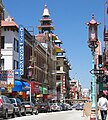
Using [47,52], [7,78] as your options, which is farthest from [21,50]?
[47,52]

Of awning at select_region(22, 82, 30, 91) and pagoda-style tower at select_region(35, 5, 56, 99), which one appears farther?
pagoda-style tower at select_region(35, 5, 56, 99)

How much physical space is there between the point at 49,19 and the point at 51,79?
24.2 metres

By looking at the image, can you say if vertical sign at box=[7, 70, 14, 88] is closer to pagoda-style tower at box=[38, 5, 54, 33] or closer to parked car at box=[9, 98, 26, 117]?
parked car at box=[9, 98, 26, 117]

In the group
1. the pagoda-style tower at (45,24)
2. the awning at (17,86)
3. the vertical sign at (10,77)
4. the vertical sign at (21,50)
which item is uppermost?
the pagoda-style tower at (45,24)

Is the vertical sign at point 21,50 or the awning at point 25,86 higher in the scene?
the vertical sign at point 21,50

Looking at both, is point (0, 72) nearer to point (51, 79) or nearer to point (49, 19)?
point (51, 79)

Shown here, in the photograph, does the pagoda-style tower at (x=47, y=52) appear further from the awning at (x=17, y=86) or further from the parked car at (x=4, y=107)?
the parked car at (x=4, y=107)

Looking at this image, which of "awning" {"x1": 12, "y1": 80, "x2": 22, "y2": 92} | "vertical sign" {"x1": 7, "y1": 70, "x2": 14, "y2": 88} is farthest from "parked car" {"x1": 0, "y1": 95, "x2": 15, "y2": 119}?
"awning" {"x1": 12, "y1": 80, "x2": 22, "y2": 92}

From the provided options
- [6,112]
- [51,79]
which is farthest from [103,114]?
[51,79]

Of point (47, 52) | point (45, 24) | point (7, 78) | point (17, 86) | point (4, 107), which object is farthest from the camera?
point (45, 24)

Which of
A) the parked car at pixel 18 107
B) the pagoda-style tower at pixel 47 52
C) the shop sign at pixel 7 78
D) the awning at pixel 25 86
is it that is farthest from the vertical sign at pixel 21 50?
the pagoda-style tower at pixel 47 52

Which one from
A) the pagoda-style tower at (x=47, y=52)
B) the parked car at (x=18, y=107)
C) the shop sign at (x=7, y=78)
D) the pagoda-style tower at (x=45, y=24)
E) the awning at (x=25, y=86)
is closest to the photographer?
→ the parked car at (x=18, y=107)

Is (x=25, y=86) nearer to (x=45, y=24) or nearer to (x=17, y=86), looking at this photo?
(x=17, y=86)

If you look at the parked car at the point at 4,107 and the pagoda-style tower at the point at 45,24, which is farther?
the pagoda-style tower at the point at 45,24
